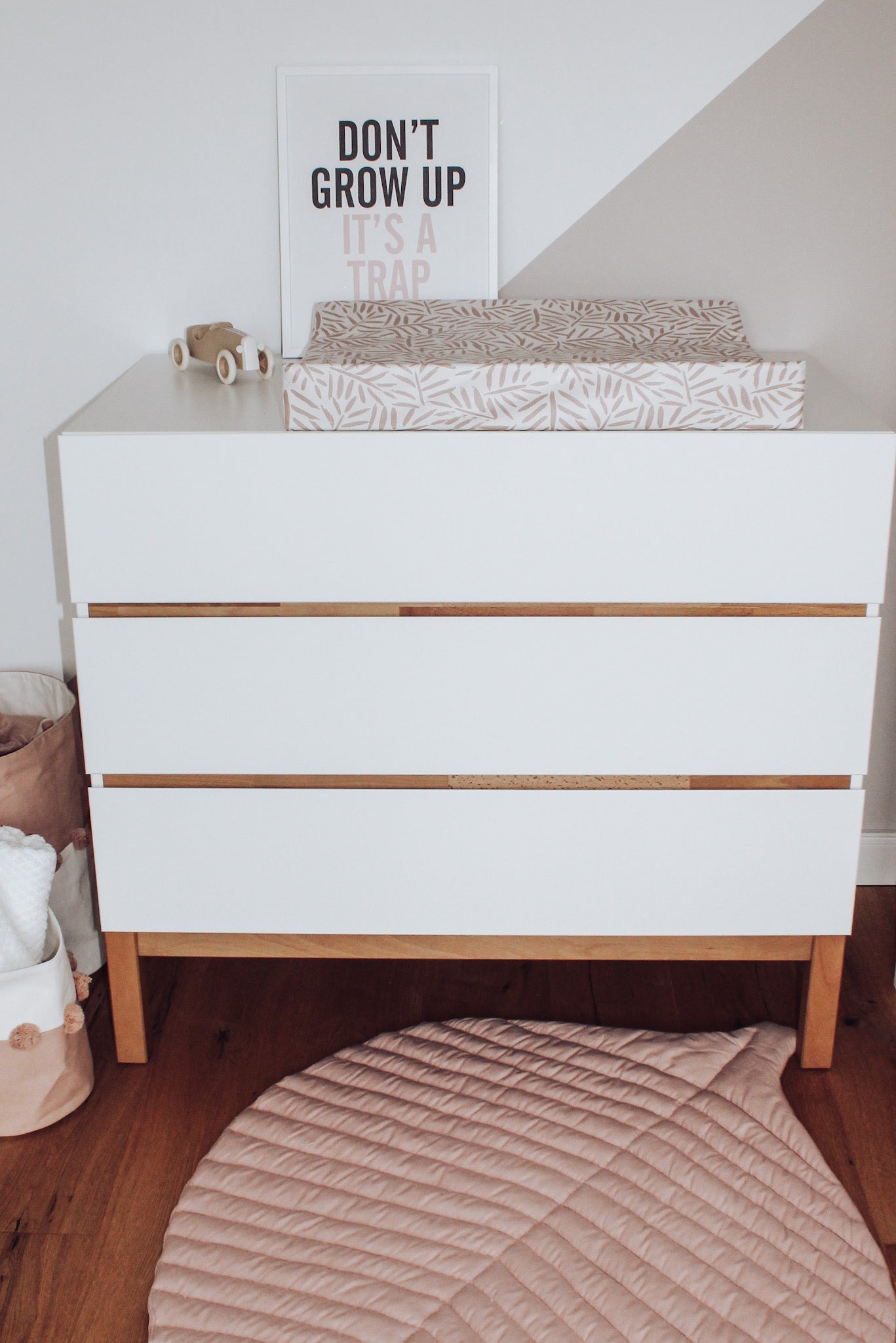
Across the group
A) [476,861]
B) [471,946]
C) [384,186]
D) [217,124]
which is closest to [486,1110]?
[471,946]

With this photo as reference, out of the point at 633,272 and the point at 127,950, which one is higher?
the point at 633,272

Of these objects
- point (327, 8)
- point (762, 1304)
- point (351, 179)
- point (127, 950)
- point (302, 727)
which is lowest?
point (762, 1304)

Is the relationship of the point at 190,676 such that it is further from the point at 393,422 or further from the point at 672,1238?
the point at 672,1238

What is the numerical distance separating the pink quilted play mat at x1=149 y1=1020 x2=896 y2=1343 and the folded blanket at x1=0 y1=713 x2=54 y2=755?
2.06 feet

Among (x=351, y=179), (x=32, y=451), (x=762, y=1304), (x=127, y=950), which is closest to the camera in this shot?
(x=762, y=1304)

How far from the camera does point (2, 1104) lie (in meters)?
1.50

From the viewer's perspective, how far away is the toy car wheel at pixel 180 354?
5.40 ft

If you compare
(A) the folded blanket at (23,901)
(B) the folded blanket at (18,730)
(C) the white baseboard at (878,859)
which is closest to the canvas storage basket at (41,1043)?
(A) the folded blanket at (23,901)

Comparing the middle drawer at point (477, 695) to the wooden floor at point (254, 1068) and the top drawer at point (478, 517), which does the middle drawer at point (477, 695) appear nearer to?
the top drawer at point (478, 517)

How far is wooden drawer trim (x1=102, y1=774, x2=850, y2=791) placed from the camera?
145cm

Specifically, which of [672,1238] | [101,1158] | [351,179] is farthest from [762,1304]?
[351,179]

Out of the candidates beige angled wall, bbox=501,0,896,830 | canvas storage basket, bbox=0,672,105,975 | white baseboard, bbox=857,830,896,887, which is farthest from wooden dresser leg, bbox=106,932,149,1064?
white baseboard, bbox=857,830,896,887

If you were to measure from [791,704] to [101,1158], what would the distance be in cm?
103

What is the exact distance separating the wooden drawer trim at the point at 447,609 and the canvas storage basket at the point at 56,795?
0.36m
